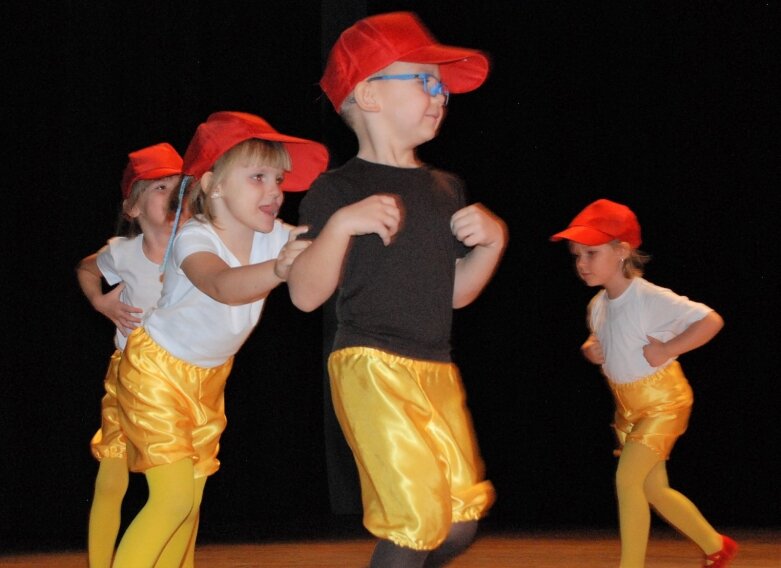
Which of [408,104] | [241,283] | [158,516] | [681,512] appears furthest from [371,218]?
[681,512]

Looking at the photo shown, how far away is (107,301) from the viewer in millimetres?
3365

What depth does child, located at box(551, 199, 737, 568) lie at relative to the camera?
3.56 m

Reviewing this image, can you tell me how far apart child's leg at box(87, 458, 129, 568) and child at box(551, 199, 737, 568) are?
1.59 m

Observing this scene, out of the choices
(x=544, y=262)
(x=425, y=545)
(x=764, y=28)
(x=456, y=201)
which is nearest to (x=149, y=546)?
(x=425, y=545)

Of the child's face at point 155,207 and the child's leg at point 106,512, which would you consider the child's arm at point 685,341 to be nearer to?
the child's face at point 155,207

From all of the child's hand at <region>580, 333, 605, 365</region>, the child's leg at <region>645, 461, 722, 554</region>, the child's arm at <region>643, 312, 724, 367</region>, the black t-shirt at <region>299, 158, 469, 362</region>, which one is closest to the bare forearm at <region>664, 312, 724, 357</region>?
the child's arm at <region>643, 312, 724, 367</region>

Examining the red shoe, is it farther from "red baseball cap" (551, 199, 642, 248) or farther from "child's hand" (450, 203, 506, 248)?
"child's hand" (450, 203, 506, 248)

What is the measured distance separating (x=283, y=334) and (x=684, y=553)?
2051 mm

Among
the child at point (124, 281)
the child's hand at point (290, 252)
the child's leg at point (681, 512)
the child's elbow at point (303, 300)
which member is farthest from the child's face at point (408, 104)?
the child's leg at point (681, 512)

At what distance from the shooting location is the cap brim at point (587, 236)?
12.7 feet

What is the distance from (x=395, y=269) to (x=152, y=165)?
5.42ft

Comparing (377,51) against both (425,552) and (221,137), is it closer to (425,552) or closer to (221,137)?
(221,137)

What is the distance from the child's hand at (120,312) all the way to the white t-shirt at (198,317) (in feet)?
1.95

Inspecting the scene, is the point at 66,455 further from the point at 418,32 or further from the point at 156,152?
the point at 418,32
